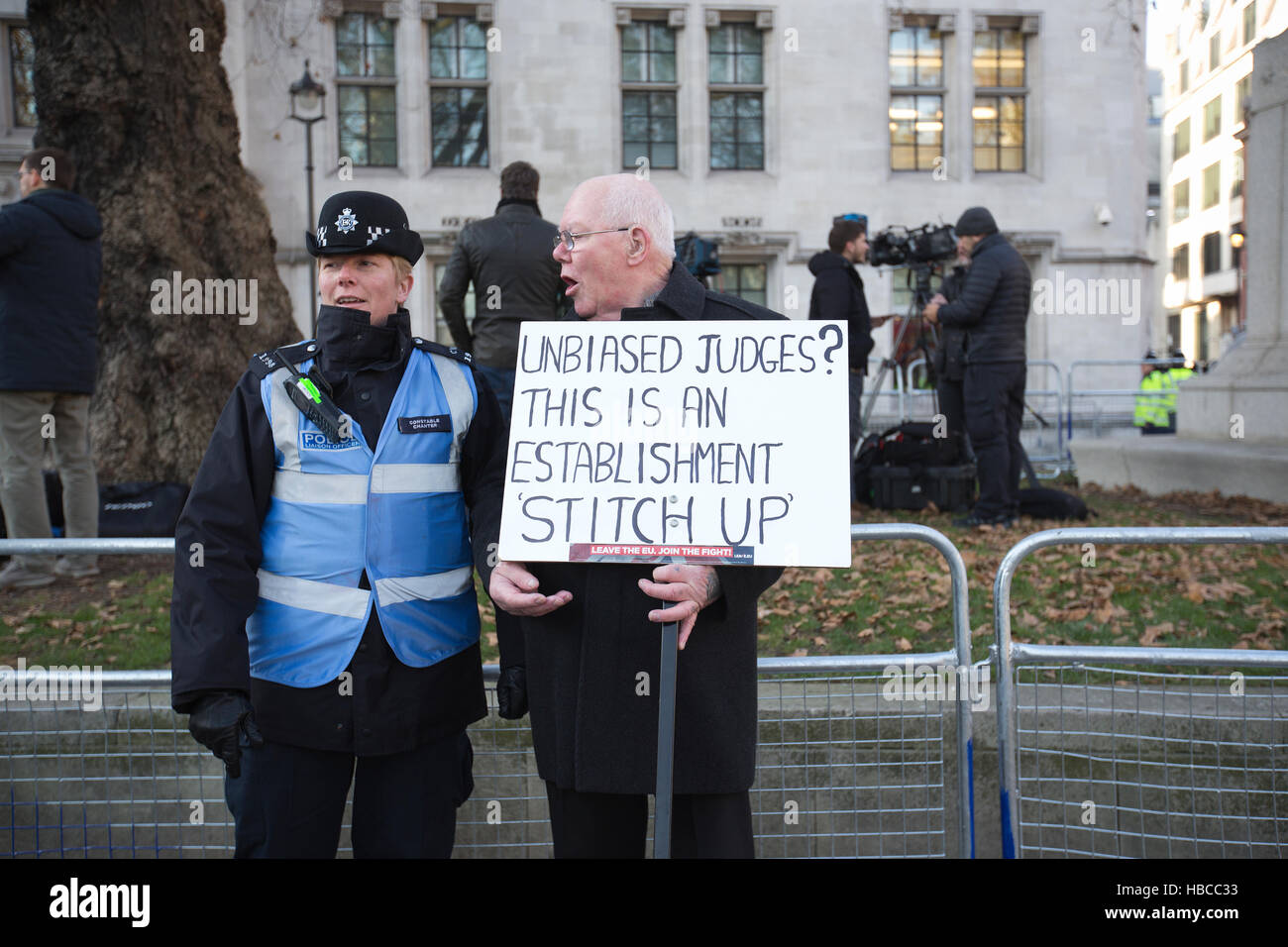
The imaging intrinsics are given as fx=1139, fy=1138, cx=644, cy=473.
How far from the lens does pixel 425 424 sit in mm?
2525

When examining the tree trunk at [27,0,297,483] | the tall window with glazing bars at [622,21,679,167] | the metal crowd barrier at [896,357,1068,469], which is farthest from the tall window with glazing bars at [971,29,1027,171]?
the tree trunk at [27,0,297,483]

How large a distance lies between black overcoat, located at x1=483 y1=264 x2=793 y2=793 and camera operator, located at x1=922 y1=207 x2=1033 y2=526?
5491 millimetres

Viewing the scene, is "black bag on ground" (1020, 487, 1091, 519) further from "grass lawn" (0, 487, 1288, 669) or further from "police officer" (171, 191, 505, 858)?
"police officer" (171, 191, 505, 858)

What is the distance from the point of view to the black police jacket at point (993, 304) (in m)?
7.51

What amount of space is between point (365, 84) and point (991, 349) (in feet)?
46.5

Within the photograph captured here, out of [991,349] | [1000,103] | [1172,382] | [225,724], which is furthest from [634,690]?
[1000,103]

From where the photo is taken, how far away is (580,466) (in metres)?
2.28

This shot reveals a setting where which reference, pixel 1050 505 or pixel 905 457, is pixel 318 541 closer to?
pixel 1050 505

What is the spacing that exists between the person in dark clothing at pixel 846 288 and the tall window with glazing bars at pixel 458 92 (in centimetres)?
1213

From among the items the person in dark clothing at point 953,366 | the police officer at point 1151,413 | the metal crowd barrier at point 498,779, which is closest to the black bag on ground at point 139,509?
the metal crowd barrier at point 498,779

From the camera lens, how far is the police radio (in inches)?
95.8
